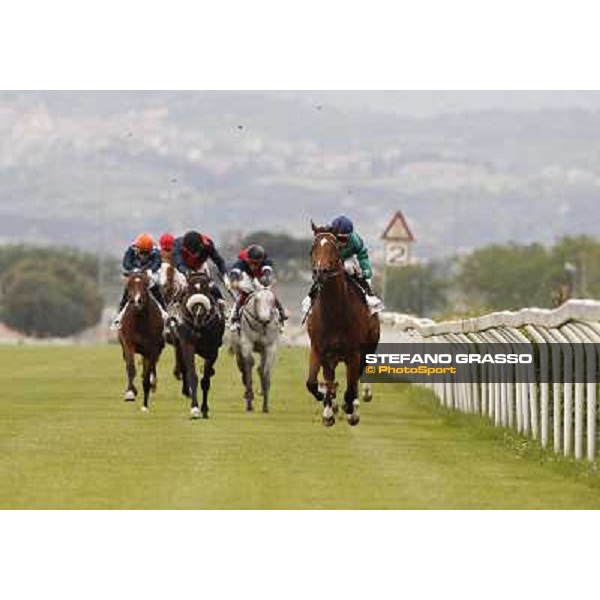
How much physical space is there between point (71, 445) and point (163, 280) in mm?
10019

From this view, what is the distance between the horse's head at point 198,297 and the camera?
2800 centimetres

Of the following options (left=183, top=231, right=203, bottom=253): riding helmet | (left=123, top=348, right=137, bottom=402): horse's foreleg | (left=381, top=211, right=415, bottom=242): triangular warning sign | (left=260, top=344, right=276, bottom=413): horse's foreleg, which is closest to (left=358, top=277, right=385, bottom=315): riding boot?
(left=183, top=231, right=203, bottom=253): riding helmet

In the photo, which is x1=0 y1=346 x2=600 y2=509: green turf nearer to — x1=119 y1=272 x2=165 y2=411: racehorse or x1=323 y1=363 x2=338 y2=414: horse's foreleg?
x1=323 y1=363 x2=338 y2=414: horse's foreleg

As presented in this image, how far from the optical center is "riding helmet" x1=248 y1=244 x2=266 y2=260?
29267mm

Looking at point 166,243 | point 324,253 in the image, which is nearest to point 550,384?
point 324,253

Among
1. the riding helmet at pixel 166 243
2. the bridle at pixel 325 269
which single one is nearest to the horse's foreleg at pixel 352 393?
the bridle at pixel 325 269

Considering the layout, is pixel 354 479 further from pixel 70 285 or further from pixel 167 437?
pixel 70 285

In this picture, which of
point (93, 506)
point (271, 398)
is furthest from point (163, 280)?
point (93, 506)

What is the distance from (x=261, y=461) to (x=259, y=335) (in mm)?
9772

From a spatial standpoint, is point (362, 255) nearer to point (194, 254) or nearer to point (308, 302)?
point (308, 302)

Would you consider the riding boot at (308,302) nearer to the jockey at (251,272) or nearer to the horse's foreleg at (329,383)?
the horse's foreleg at (329,383)

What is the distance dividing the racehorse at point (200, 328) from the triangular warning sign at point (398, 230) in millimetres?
17122

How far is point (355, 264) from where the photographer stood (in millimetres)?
25906

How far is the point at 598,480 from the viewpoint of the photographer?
18141 mm
